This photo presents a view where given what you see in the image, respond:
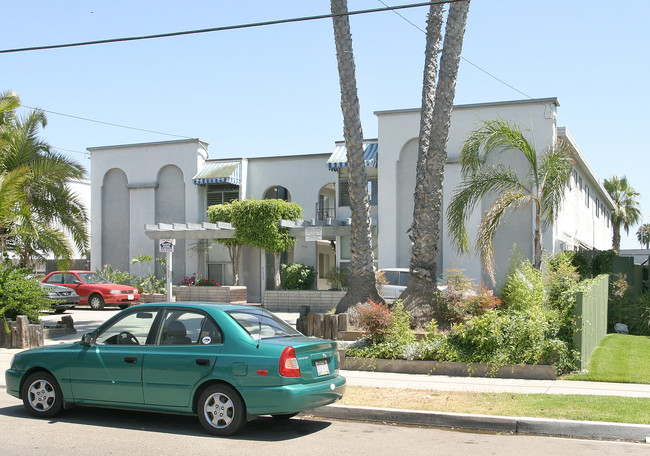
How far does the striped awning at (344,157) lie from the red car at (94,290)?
9.40 metres

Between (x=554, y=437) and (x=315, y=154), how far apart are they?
22704mm

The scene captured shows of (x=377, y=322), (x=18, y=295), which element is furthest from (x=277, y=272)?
(x=377, y=322)

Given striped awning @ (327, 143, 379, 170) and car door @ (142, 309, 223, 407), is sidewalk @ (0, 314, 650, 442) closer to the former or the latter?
car door @ (142, 309, 223, 407)

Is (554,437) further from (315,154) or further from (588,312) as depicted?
(315,154)

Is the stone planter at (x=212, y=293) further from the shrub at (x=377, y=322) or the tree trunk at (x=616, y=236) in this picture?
the tree trunk at (x=616, y=236)

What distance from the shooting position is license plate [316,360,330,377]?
8055 millimetres

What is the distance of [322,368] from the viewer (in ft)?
26.7

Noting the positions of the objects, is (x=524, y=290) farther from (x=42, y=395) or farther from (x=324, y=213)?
(x=324, y=213)

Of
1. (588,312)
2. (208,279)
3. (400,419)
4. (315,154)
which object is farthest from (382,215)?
(400,419)

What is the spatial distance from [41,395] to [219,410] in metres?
2.61

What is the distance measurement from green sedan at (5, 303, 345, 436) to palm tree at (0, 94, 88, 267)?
10.1 m

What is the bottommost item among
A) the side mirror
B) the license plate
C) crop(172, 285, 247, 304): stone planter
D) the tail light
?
crop(172, 285, 247, 304): stone planter

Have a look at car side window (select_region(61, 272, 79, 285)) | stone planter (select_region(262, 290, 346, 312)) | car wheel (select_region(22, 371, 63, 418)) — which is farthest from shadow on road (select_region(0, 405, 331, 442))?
car side window (select_region(61, 272, 79, 285))

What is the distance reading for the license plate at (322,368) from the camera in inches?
317
